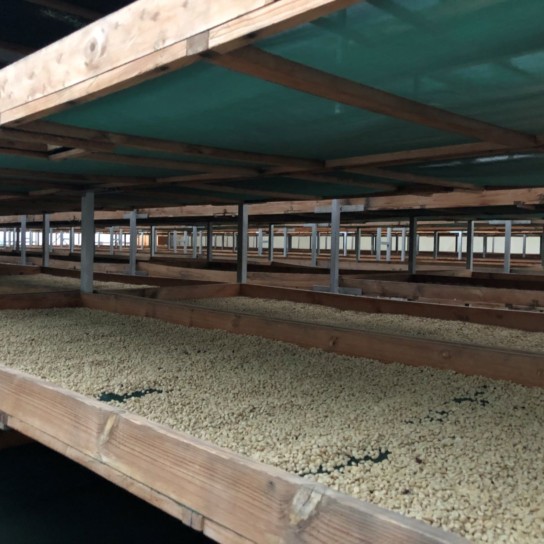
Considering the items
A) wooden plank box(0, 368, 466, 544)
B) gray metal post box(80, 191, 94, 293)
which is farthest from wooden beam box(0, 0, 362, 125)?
gray metal post box(80, 191, 94, 293)

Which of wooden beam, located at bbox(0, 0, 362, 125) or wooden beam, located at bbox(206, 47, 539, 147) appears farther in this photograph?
wooden beam, located at bbox(206, 47, 539, 147)

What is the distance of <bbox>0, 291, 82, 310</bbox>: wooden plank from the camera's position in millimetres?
3408

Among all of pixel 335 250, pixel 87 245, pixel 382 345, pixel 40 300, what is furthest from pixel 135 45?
pixel 335 250

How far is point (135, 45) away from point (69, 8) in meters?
2.83

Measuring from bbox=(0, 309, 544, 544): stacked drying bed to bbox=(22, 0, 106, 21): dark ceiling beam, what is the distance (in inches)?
86.6

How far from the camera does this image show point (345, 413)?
1497mm

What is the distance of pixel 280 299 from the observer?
4168mm

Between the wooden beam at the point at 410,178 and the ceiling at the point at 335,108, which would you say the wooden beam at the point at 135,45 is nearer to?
the ceiling at the point at 335,108

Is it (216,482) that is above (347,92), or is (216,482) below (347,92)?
below

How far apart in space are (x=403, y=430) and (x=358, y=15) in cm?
98

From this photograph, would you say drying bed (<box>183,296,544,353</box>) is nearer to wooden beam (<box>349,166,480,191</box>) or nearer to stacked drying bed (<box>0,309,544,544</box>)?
stacked drying bed (<box>0,309,544,544</box>)

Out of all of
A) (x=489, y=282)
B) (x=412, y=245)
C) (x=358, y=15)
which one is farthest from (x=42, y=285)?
(x=358, y=15)

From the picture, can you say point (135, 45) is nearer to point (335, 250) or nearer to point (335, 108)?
point (335, 108)

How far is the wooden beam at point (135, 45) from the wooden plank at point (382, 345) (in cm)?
139
